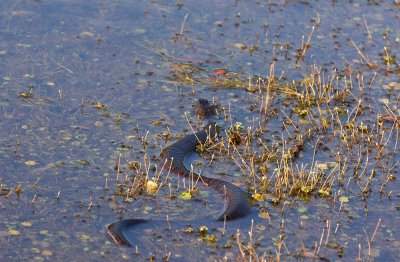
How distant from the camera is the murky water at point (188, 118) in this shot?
7.79 meters

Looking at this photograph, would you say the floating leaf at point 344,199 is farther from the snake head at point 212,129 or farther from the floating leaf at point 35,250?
the floating leaf at point 35,250

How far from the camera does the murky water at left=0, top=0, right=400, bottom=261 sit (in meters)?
7.79

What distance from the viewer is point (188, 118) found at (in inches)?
398

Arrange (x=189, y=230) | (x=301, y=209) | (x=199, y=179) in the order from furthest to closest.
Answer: (x=199, y=179) → (x=301, y=209) → (x=189, y=230)

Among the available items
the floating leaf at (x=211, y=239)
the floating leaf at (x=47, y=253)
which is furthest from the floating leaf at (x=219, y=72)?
the floating leaf at (x=47, y=253)

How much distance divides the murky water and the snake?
0.35ft

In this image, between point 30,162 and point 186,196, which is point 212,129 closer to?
point 186,196

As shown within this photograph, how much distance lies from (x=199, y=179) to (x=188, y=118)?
4.96 ft

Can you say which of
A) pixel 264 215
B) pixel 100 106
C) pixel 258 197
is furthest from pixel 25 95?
pixel 264 215

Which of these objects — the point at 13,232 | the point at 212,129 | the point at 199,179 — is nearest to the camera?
the point at 13,232

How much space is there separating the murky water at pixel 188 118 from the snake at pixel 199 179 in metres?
0.11

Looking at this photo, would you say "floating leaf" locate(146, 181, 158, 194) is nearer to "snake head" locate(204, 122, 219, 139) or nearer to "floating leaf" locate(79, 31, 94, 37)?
"snake head" locate(204, 122, 219, 139)

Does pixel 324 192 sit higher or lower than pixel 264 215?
higher

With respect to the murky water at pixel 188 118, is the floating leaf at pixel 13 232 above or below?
below
